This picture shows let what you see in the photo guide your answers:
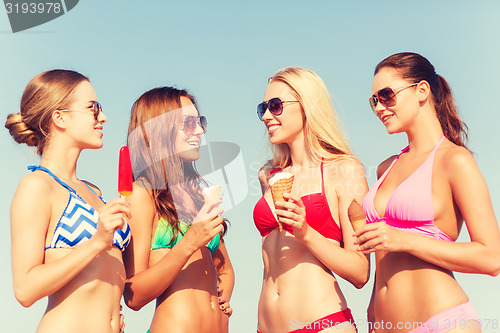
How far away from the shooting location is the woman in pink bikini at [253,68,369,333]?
564cm

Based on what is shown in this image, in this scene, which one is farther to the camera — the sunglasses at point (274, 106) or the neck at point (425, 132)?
the sunglasses at point (274, 106)

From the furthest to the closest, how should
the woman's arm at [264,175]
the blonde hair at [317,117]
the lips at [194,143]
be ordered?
the woman's arm at [264,175] → the lips at [194,143] → the blonde hair at [317,117]

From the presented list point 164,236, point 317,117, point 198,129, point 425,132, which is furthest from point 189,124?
point 425,132

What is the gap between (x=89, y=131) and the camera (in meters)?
5.77

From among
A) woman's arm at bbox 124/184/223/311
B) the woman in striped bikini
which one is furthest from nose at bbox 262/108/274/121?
the woman in striped bikini

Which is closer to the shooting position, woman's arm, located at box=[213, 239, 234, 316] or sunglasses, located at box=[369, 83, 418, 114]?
sunglasses, located at box=[369, 83, 418, 114]

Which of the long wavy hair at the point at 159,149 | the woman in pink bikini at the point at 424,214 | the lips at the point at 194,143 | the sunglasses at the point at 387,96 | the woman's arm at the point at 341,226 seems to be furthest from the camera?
the lips at the point at 194,143

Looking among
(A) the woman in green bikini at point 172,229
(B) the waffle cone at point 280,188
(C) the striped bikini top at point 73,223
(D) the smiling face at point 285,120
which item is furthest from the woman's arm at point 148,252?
(D) the smiling face at point 285,120

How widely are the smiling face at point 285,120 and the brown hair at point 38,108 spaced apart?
7.89 ft

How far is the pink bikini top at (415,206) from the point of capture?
522 cm

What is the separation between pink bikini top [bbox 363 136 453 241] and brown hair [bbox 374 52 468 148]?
279mm

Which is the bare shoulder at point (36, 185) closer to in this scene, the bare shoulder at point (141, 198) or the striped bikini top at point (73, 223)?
the striped bikini top at point (73, 223)

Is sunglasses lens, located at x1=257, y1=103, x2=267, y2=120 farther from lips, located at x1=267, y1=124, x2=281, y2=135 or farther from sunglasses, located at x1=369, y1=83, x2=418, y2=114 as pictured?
sunglasses, located at x1=369, y1=83, x2=418, y2=114

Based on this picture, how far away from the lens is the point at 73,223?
17.2 ft
